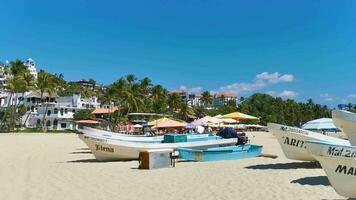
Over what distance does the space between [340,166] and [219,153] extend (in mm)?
9146

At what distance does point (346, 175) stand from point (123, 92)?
67.0m

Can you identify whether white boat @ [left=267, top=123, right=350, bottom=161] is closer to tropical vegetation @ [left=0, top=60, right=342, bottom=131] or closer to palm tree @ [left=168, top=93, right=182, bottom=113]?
tropical vegetation @ [left=0, top=60, right=342, bottom=131]

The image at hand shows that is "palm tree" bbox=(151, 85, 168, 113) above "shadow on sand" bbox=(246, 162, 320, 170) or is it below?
above

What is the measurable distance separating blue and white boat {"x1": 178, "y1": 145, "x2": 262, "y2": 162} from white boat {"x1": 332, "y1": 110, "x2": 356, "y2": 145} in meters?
6.07

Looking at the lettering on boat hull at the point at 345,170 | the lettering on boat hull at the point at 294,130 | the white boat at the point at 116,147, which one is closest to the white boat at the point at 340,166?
the lettering on boat hull at the point at 345,170

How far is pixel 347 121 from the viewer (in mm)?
12156

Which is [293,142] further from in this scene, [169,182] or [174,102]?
[174,102]

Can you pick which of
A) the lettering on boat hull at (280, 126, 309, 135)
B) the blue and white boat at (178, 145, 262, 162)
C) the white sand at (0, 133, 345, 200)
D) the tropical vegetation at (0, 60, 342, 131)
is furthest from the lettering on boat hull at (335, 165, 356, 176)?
the tropical vegetation at (0, 60, 342, 131)

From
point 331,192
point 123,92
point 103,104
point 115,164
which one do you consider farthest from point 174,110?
point 331,192

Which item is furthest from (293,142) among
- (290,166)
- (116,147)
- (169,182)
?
(116,147)

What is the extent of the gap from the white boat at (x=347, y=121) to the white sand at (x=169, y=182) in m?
1.47

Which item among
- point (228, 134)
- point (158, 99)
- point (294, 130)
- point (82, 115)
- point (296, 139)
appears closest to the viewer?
point (296, 139)

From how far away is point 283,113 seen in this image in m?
112

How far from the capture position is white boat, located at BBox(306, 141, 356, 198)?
8.45m
